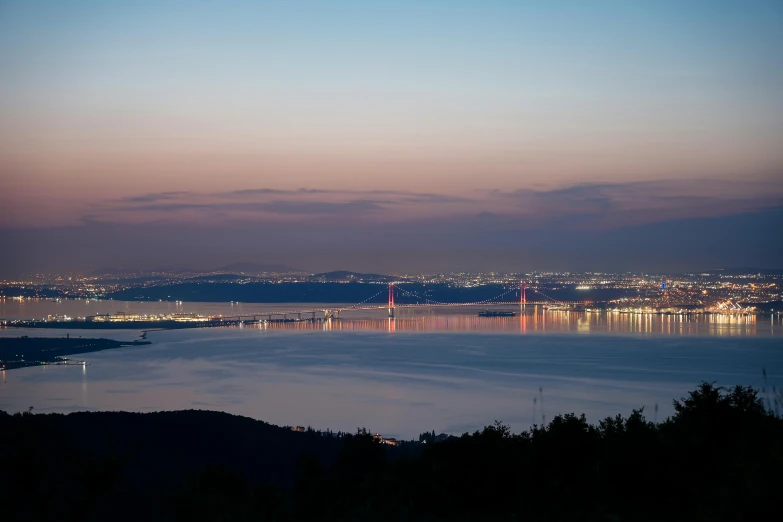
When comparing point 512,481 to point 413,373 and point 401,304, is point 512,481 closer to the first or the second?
point 413,373

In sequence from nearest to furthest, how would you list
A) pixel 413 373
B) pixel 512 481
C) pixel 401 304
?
1. pixel 512 481
2. pixel 413 373
3. pixel 401 304

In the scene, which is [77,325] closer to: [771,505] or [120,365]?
[120,365]

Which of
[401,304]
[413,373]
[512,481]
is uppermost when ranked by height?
[512,481]

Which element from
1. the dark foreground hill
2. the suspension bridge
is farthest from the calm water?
A: the suspension bridge

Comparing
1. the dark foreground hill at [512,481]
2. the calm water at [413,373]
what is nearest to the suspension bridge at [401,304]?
the calm water at [413,373]

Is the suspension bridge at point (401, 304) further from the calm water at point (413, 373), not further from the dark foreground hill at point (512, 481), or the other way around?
the dark foreground hill at point (512, 481)

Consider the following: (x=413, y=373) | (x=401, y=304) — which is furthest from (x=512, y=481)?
(x=401, y=304)

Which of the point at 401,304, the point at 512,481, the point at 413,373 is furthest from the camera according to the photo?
the point at 401,304
